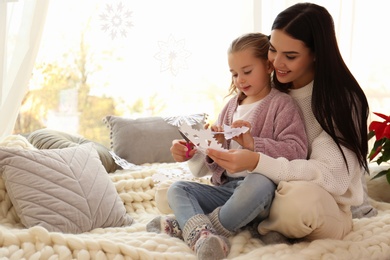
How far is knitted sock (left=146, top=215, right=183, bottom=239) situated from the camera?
154 cm

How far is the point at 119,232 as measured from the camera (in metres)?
1.58

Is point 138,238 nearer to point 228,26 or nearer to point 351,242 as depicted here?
point 351,242

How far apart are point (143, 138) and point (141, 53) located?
683 mm

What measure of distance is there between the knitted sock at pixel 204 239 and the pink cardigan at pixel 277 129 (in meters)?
0.25

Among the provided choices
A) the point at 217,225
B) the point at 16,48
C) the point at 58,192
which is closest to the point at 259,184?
the point at 217,225

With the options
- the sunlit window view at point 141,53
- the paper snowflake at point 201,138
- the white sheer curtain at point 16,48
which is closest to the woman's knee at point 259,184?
the paper snowflake at point 201,138

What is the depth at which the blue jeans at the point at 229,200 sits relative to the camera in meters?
1.44

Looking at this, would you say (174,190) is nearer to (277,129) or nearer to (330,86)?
(277,129)

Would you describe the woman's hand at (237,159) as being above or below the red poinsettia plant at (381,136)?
above

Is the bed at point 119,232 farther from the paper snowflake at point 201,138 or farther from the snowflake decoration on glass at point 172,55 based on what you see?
the snowflake decoration on glass at point 172,55

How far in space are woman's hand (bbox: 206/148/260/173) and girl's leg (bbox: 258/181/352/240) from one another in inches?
3.8

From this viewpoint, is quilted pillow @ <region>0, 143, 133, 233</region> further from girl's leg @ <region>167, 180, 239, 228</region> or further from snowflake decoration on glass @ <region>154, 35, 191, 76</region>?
snowflake decoration on glass @ <region>154, 35, 191, 76</region>

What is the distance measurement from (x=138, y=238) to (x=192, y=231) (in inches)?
5.7

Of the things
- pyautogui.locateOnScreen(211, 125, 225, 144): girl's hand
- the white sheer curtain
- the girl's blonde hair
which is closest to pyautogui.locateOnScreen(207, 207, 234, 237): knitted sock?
pyautogui.locateOnScreen(211, 125, 225, 144): girl's hand
